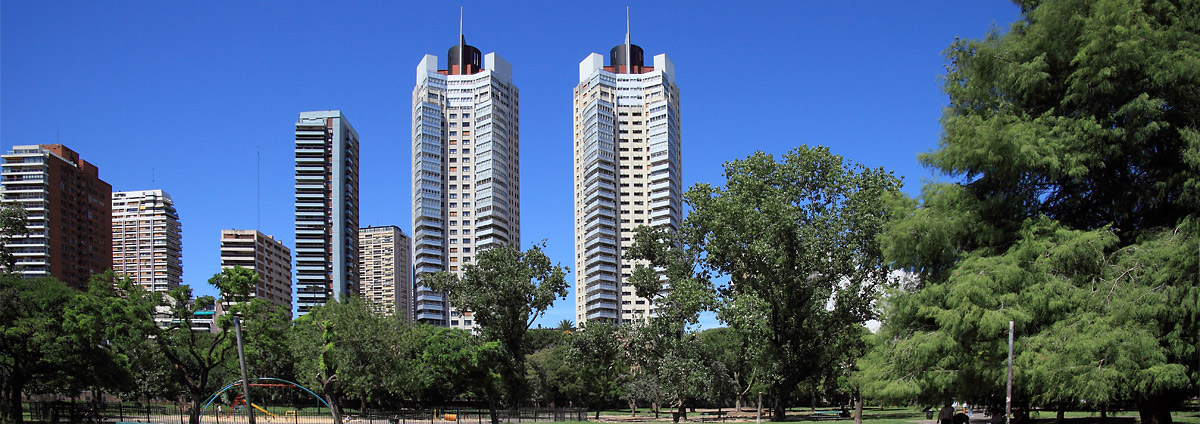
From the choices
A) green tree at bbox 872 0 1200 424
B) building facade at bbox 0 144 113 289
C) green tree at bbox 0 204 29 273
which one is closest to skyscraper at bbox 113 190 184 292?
building facade at bbox 0 144 113 289

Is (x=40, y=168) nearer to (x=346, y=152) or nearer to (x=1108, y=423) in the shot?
(x=346, y=152)

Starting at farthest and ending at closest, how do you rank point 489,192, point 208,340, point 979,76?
point 489,192 < point 208,340 < point 979,76

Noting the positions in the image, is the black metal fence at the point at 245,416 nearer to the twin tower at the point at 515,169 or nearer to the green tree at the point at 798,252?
the green tree at the point at 798,252

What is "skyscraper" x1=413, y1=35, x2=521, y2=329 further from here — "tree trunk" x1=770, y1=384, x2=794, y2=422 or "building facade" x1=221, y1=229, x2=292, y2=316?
"tree trunk" x1=770, y1=384, x2=794, y2=422

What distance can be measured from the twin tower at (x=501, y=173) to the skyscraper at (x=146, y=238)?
188 feet

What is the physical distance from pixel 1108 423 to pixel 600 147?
104 meters

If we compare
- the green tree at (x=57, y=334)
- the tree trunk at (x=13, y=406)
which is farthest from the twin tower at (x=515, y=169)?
the tree trunk at (x=13, y=406)

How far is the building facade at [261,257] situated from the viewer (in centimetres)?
15525

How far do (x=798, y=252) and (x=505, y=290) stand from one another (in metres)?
18.1

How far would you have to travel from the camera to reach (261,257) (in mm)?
159875

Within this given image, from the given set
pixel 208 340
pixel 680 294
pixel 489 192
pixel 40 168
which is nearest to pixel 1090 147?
pixel 680 294

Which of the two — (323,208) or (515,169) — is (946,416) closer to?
(515,169)

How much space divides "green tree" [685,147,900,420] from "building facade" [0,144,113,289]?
105963 millimetres

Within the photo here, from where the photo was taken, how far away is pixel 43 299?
124 feet
